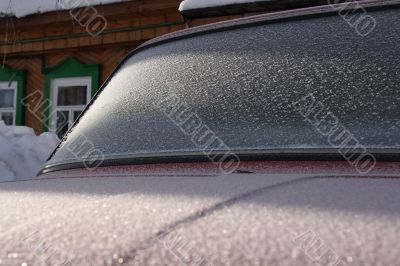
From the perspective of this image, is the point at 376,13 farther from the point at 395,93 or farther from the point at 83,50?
the point at 83,50

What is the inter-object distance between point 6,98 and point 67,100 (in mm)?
1793

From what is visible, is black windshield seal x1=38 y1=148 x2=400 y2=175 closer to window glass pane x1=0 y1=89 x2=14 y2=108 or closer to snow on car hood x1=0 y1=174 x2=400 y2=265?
snow on car hood x1=0 y1=174 x2=400 y2=265

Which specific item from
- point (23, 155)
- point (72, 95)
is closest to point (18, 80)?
point (72, 95)

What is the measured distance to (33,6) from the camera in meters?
9.85

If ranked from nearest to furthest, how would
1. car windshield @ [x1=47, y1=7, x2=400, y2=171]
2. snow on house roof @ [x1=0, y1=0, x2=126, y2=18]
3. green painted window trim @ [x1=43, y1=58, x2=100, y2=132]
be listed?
car windshield @ [x1=47, y1=7, x2=400, y2=171]
snow on house roof @ [x1=0, y1=0, x2=126, y2=18]
green painted window trim @ [x1=43, y1=58, x2=100, y2=132]

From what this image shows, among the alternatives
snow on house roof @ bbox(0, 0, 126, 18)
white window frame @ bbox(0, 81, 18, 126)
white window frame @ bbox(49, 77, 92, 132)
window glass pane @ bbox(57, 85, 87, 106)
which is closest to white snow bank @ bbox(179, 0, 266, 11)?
snow on house roof @ bbox(0, 0, 126, 18)

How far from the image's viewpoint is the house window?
1012cm

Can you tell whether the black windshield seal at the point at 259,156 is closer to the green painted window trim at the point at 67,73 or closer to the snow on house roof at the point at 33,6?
the snow on house roof at the point at 33,6

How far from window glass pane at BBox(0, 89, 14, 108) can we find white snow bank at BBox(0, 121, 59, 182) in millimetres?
5778

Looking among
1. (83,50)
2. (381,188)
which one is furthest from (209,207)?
(83,50)

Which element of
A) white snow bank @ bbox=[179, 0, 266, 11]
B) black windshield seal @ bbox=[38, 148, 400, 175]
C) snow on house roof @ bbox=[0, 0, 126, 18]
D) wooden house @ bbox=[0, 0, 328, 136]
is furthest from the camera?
snow on house roof @ bbox=[0, 0, 126, 18]

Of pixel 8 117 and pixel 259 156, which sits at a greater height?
pixel 259 156

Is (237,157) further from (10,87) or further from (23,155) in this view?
(10,87)

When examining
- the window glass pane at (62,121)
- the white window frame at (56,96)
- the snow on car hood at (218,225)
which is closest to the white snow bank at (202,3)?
the white window frame at (56,96)
